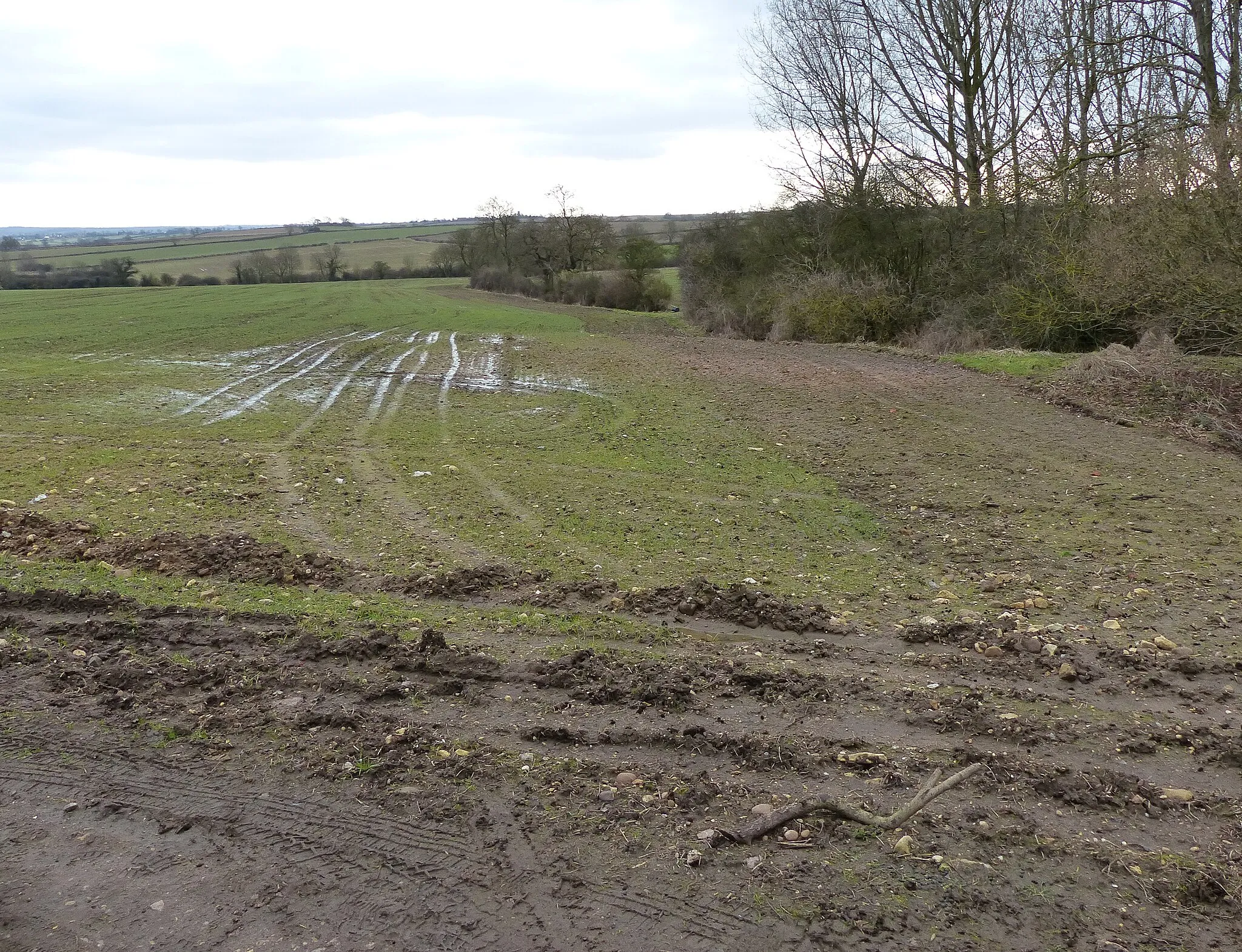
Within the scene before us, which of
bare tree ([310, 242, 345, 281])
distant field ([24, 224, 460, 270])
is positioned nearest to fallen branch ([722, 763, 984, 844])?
bare tree ([310, 242, 345, 281])

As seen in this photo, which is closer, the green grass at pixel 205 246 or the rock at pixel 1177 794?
the rock at pixel 1177 794

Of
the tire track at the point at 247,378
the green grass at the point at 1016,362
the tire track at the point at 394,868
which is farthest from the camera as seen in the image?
the green grass at the point at 1016,362

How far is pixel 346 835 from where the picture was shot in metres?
3.54

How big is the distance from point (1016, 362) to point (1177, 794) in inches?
564

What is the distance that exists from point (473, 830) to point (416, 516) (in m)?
4.89

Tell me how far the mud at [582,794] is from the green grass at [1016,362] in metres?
12.0

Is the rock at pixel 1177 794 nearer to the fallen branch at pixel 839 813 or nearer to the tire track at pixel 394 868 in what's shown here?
Result: the fallen branch at pixel 839 813

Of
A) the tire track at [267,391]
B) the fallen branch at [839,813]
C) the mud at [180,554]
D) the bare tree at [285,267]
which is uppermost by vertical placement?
the bare tree at [285,267]

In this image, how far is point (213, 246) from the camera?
99.6m

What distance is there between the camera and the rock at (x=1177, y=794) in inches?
146

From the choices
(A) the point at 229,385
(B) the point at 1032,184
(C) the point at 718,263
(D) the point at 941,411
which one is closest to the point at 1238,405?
(D) the point at 941,411

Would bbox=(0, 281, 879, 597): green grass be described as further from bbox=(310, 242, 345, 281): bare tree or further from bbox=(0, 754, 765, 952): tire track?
bbox=(310, 242, 345, 281): bare tree

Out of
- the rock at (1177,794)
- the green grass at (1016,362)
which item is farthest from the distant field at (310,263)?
the rock at (1177,794)

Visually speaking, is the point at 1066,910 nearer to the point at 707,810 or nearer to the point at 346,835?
the point at 707,810
